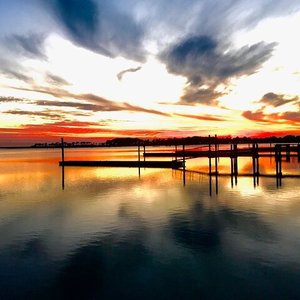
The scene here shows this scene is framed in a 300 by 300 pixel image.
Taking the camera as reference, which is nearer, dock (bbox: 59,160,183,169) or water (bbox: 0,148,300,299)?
water (bbox: 0,148,300,299)

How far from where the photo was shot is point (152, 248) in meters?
15.1

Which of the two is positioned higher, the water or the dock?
the dock

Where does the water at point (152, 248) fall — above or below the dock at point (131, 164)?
below

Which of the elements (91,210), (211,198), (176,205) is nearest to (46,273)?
(91,210)

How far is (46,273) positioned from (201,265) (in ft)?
20.2

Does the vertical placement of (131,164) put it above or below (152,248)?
above

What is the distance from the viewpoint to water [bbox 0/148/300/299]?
10.9 meters

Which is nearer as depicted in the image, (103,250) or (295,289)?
(295,289)

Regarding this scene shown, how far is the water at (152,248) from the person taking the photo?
1095cm

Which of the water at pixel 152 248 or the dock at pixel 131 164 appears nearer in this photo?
the water at pixel 152 248

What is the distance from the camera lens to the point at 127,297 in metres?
10.4

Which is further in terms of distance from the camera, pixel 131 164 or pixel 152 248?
pixel 131 164

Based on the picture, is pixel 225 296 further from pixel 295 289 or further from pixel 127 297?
pixel 127 297

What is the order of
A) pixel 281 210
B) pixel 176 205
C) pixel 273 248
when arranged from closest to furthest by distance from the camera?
pixel 273 248 → pixel 281 210 → pixel 176 205
